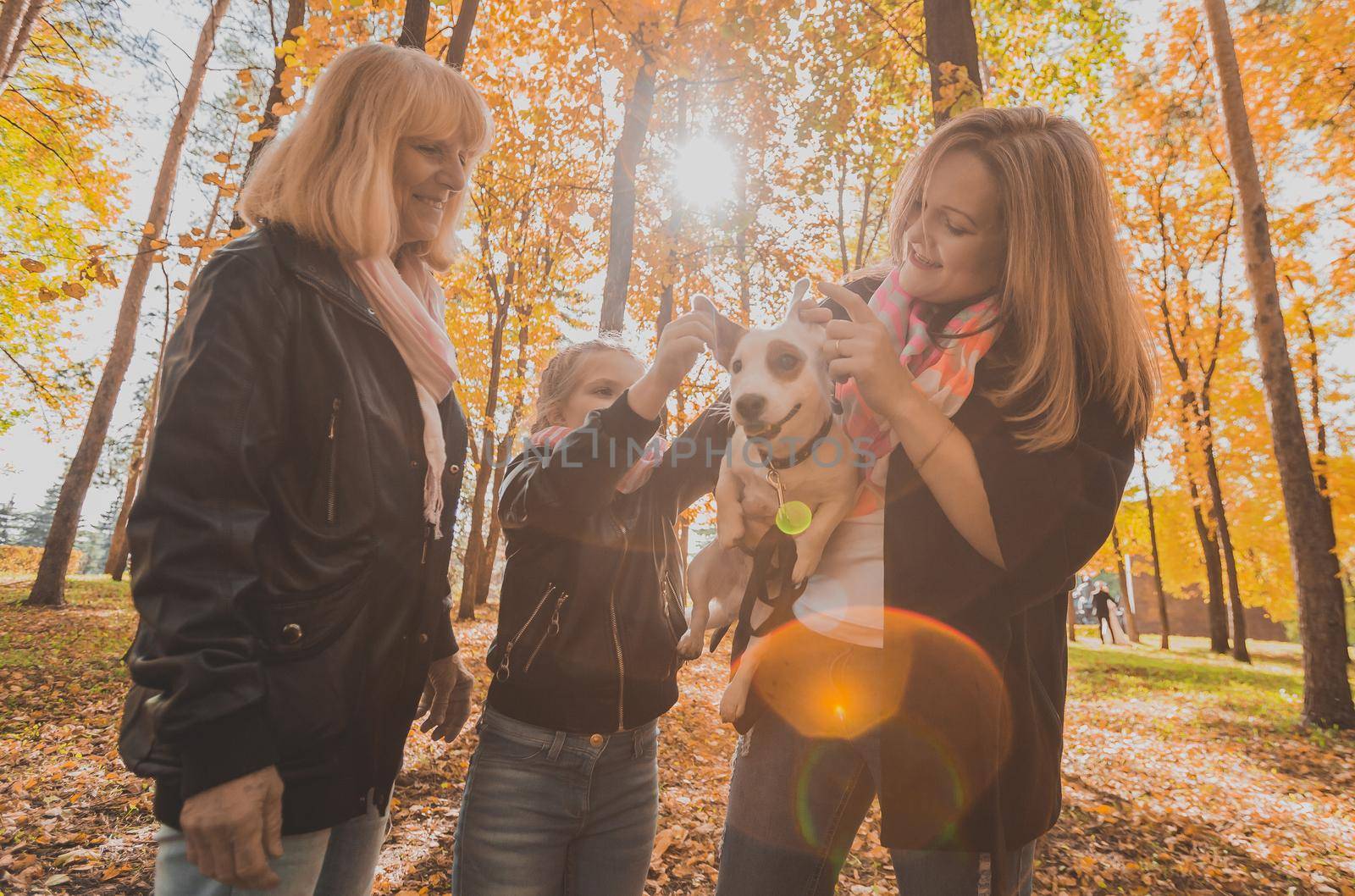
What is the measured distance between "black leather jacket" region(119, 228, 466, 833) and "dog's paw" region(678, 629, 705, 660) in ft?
2.79

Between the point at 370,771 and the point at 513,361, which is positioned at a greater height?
the point at 513,361

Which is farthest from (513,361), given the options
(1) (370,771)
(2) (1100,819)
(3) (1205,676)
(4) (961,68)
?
(3) (1205,676)

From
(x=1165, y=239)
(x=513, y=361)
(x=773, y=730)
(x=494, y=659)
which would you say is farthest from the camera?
(x=1165, y=239)

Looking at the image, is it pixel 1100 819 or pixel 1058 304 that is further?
pixel 1100 819

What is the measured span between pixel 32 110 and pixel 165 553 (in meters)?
18.8

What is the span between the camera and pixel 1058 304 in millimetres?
1560

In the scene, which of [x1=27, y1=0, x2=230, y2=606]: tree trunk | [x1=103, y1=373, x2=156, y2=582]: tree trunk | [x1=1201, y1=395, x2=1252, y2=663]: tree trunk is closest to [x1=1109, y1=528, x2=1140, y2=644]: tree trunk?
[x1=1201, y1=395, x2=1252, y2=663]: tree trunk

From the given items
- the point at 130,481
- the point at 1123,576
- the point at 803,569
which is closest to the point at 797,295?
the point at 803,569

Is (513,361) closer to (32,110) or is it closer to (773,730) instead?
(32,110)

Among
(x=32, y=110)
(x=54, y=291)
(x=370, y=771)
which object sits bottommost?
(x=370, y=771)

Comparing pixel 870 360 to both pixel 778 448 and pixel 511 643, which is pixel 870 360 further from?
pixel 511 643

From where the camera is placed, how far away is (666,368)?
1922 millimetres

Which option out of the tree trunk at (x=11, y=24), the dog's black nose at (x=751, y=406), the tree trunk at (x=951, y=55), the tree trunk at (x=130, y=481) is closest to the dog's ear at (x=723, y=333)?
the dog's black nose at (x=751, y=406)

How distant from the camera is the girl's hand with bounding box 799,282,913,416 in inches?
58.8
